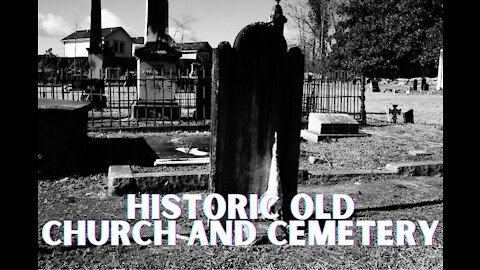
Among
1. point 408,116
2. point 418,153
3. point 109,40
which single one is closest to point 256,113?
point 418,153

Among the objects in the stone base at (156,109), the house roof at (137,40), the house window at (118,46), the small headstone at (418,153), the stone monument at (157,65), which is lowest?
the small headstone at (418,153)

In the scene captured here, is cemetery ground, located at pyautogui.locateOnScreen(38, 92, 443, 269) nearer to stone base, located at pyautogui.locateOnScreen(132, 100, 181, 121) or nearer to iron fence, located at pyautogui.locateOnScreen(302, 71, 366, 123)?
stone base, located at pyautogui.locateOnScreen(132, 100, 181, 121)

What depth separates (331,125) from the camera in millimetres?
10539

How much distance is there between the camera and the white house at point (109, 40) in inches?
2421

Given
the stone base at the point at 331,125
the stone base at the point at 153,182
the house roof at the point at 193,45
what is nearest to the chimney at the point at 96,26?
the stone base at the point at 331,125

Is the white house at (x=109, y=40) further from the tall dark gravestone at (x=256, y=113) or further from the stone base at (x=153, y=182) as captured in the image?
the tall dark gravestone at (x=256, y=113)

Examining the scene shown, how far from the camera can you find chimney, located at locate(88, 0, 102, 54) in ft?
60.0

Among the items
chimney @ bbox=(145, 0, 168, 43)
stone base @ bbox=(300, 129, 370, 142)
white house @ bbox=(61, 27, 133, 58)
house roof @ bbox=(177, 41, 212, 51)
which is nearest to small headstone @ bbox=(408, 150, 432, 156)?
stone base @ bbox=(300, 129, 370, 142)

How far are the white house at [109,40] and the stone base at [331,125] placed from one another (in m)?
54.5

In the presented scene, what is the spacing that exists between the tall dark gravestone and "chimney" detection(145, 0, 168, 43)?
8.96 metres

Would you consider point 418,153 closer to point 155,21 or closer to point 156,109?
point 156,109
